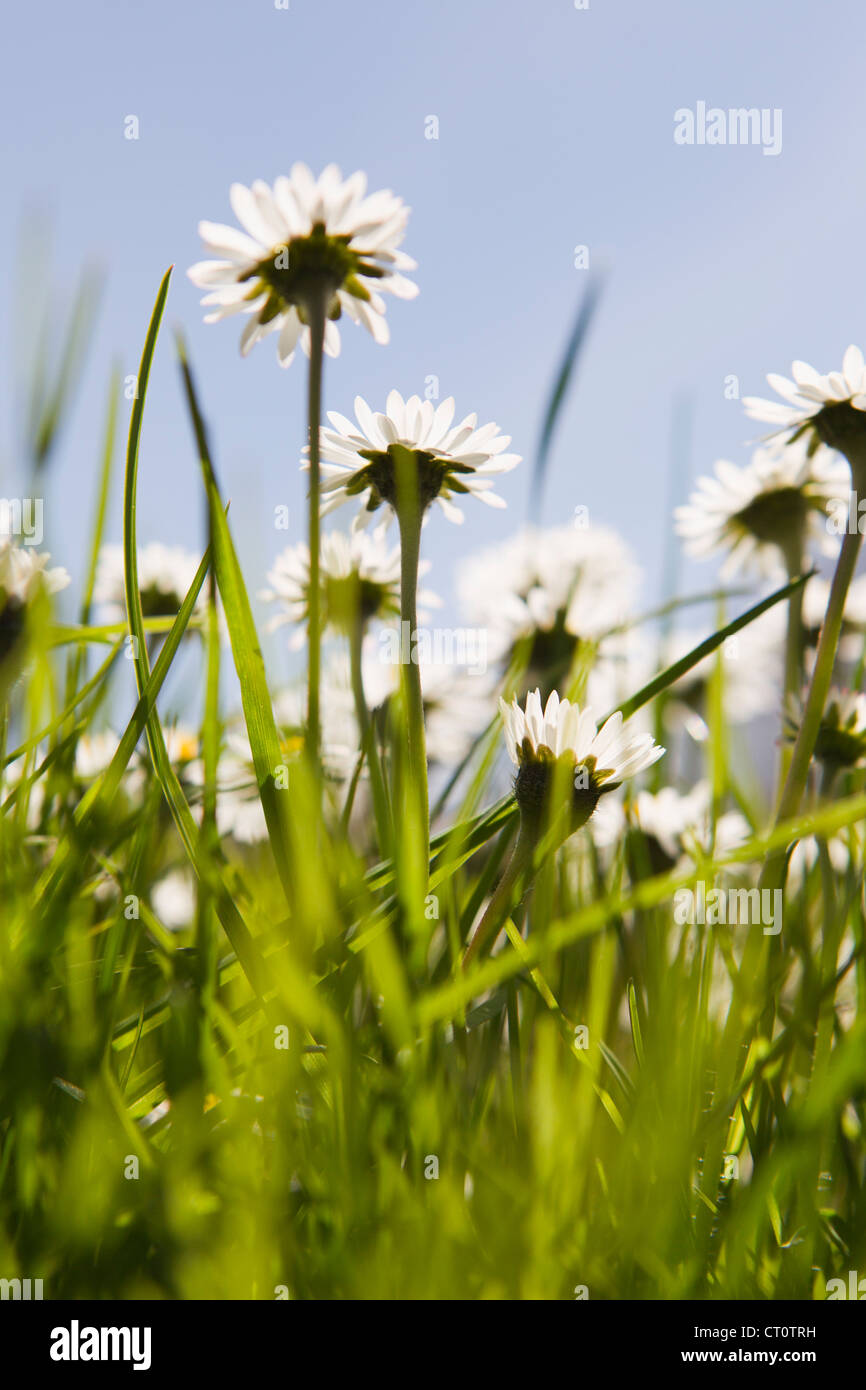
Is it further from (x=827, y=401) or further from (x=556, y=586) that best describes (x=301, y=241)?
(x=556, y=586)

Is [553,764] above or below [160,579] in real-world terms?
below

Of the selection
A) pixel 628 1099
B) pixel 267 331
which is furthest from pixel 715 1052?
pixel 267 331

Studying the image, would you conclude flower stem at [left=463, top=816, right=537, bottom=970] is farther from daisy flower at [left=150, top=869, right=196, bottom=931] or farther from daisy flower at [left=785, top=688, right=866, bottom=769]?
daisy flower at [left=150, top=869, right=196, bottom=931]

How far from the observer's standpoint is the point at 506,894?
1.34 ft

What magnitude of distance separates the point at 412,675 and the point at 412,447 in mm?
157

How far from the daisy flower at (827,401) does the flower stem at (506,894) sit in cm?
31

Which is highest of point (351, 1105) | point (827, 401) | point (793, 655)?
point (827, 401)

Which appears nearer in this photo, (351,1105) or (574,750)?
(351,1105)

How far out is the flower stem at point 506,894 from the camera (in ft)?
1.33

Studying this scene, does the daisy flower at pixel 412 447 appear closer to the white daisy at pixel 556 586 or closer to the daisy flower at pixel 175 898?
the white daisy at pixel 556 586

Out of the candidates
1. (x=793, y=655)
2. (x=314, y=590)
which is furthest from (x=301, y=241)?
(x=793, y=655)

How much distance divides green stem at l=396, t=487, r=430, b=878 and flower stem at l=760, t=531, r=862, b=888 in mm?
192

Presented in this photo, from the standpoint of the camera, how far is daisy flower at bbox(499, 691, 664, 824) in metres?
0.43
